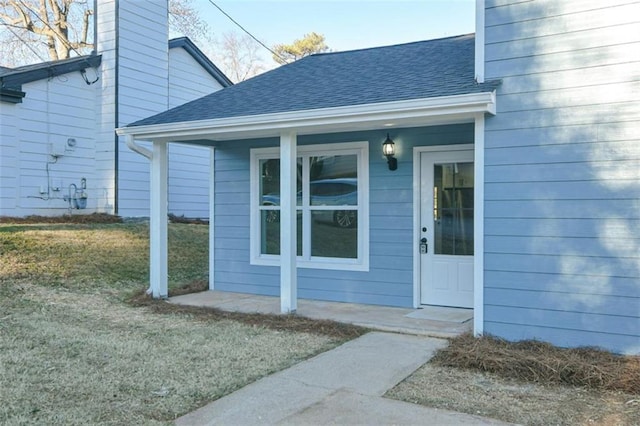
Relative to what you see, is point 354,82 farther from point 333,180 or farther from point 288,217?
point 288,217

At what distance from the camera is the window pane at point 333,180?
729 cm

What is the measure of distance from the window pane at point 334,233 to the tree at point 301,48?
21.5m

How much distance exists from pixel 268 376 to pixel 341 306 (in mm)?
2808

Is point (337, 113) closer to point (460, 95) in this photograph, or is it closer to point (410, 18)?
point (460, 95)

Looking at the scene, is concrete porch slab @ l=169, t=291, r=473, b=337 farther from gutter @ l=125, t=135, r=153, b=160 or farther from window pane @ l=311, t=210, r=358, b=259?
gutter @ l=125, t=135, r=153, b=160

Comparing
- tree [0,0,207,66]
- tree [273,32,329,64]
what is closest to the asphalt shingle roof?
tree [0,0,207,66]

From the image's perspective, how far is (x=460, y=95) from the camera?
5.02 metres

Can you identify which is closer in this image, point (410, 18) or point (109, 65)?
point (109, 65)

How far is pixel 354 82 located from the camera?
22.2 ft

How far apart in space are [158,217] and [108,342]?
2.55 m

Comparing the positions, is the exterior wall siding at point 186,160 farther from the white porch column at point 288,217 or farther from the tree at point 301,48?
the tree at point 301,48

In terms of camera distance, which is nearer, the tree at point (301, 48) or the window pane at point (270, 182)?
the window pane at point (270, 182)

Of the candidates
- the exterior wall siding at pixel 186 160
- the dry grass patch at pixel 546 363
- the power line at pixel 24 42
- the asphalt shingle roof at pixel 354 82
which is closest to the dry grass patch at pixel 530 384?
the dry grass patch at pixel 546 363

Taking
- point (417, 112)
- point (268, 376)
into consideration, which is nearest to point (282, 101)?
point (417, 112)
